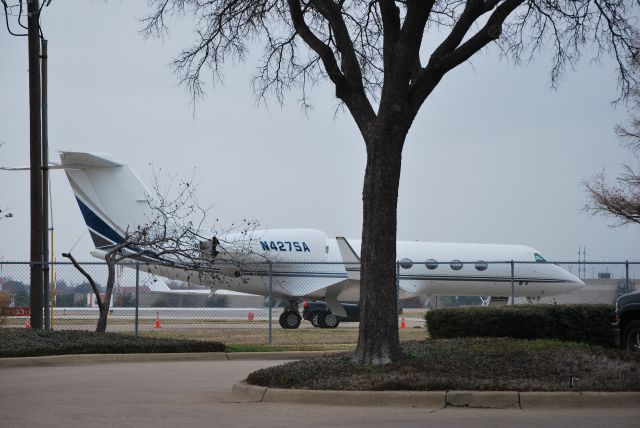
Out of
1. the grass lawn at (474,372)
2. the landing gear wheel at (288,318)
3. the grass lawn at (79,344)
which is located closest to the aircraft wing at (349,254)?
the landing gear wheel at (288,318)

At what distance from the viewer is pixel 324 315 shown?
116 feet

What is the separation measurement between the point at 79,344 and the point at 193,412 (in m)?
7.61

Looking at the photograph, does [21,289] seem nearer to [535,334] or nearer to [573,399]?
[535,334]

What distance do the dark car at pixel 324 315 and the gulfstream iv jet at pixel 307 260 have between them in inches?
3.0

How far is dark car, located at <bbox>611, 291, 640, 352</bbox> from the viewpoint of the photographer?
47.2 ft

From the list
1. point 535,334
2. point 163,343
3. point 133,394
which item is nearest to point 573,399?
point 133,394

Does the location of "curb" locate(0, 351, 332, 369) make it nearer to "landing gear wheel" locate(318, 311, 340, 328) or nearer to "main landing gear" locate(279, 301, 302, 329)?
"main landing gear" locate(279, 301, 302, 329)

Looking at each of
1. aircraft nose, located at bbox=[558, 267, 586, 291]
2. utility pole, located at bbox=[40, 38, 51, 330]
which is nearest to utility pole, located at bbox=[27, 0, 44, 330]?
utility pole, located at bbox=[40, 38, 51, 330]

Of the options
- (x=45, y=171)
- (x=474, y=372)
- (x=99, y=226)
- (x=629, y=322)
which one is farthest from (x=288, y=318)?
(x=474, y=372)

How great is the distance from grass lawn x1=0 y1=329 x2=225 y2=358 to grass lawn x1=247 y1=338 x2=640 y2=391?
572 cm

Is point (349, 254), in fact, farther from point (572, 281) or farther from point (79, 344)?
point (79, 344)

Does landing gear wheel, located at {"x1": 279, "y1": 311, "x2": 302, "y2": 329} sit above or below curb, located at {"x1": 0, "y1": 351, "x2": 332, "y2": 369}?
below

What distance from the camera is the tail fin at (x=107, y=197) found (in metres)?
30.9

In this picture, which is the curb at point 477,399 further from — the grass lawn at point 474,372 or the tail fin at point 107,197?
the tail fin at point 107,197
